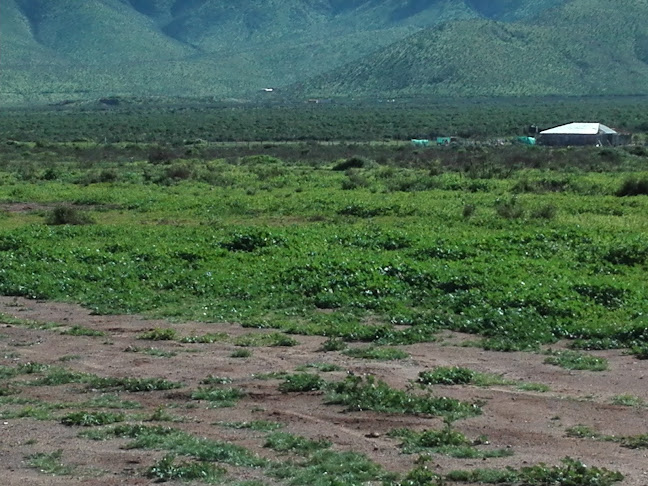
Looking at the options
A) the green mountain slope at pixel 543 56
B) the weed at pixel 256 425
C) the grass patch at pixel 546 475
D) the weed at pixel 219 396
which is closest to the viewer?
the grass patch at pixel 546 475

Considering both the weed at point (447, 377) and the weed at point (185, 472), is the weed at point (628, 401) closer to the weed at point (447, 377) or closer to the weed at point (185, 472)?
the weed at point (447, 377)

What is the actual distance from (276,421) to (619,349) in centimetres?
468

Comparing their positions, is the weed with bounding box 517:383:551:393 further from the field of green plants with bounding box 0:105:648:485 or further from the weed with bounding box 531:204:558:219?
the weed with bounding box 531:204:558:219

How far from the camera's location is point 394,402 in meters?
10.7

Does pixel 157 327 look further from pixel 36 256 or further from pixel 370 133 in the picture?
pixel 370 133

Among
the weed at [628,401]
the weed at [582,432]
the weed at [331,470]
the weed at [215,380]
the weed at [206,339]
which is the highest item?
the weed at [331,470]

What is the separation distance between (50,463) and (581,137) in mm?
52752

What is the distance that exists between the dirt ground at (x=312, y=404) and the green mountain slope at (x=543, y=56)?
113m

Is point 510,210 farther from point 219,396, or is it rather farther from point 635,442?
point 635,442

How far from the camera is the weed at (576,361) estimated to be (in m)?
12.4

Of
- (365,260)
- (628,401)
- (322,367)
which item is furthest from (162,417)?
(365,260)

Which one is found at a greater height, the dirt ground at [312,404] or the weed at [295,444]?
the weed at [295,444]

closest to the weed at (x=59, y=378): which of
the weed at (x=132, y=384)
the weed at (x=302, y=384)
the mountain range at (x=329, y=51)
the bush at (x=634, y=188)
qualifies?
the weed at (x=132, y=384)

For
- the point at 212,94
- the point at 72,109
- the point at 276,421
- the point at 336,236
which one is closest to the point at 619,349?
the point at 276,421
